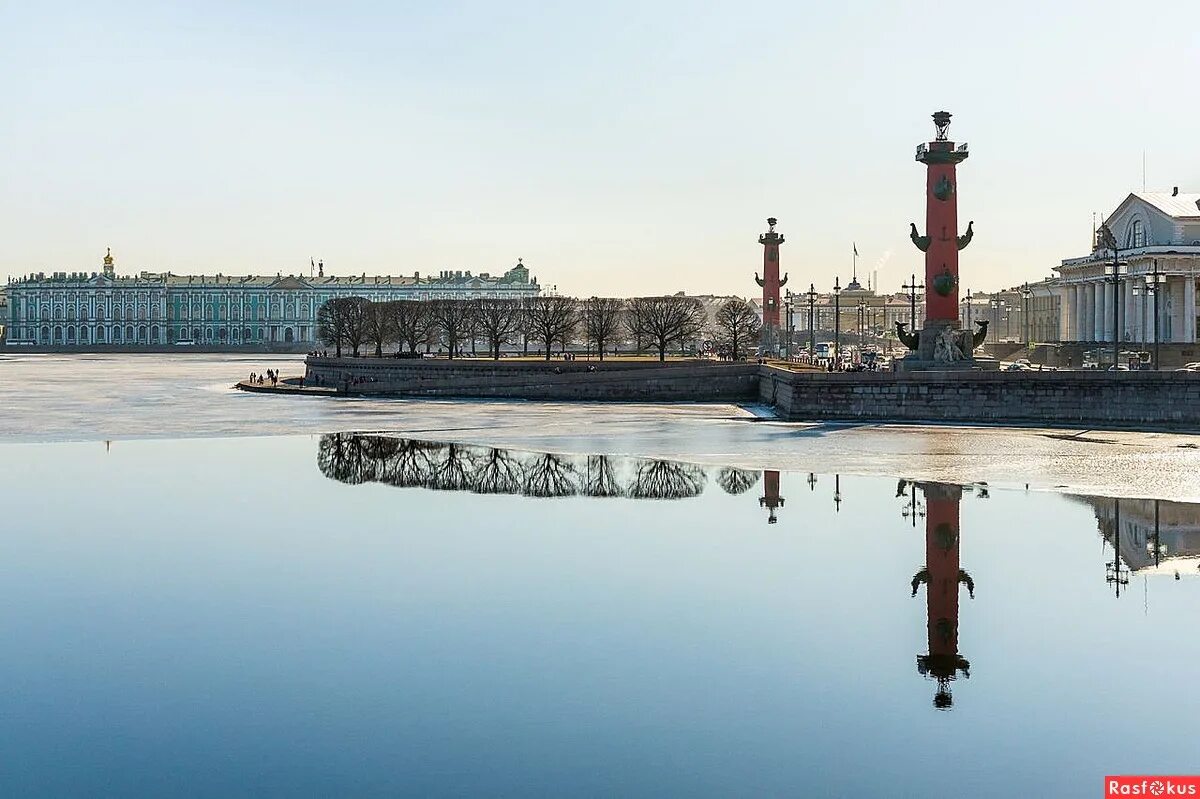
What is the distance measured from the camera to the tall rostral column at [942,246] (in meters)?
40.2

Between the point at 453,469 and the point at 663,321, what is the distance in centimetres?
4731

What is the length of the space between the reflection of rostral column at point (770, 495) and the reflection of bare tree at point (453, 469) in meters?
5.23

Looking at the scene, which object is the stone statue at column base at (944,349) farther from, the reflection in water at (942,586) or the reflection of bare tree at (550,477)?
the reflection in water at (942,586)

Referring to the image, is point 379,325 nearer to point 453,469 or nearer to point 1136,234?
point 1136,234

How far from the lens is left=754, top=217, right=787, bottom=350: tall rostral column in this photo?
67.1 meters

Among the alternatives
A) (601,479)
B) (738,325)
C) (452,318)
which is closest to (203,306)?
(452,318)

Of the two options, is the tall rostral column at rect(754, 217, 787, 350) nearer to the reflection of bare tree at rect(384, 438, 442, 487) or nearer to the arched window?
the arched window

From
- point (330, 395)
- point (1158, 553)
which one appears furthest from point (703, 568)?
point (330, 395)

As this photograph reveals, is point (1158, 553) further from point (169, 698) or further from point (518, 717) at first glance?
point (169, 698)

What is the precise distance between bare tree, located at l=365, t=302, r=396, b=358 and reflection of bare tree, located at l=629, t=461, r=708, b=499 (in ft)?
186

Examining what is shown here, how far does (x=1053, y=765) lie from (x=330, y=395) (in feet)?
168

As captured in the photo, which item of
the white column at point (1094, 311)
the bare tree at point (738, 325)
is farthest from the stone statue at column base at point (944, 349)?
the white column at point (1094, 311)

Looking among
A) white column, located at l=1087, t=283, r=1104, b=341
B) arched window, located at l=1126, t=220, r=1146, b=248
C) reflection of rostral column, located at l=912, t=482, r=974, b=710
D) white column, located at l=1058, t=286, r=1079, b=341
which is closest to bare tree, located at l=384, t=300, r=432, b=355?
white column, located at l=1058, t=286, r=1079, b=341

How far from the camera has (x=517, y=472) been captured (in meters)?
28.1
